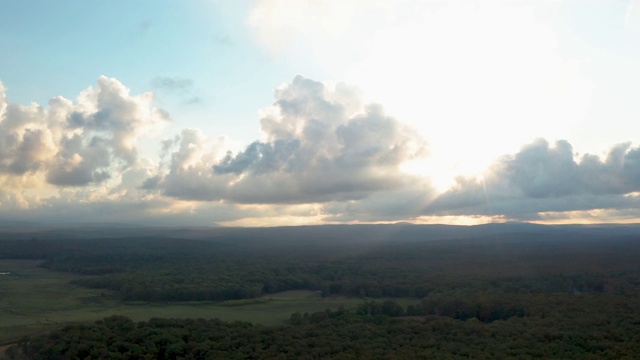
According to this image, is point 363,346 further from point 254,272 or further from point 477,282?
point 254,272

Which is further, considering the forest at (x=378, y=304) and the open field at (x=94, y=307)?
the open field at (x=94, y=307)

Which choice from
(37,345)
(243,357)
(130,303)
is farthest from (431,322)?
(130,303)

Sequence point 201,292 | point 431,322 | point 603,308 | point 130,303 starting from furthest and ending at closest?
point 201,292, point 130,303, point 603,308, point 431,322

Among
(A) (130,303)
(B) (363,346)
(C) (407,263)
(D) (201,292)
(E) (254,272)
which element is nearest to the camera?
(B) (363,346)

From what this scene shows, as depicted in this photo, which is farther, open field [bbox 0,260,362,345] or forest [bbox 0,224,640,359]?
open field [bbox 0,260,362,345]
